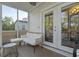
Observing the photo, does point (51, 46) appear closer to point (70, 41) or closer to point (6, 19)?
point (70, 41)

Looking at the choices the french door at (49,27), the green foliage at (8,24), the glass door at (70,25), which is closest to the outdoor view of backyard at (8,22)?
the green foliage at (8,24)

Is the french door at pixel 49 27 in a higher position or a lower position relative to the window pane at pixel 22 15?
lower

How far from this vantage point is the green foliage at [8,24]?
19.5 feet

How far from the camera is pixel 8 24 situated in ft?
20.2

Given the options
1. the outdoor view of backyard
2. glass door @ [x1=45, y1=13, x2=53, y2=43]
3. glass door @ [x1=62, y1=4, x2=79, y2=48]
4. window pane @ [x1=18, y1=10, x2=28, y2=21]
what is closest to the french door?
glass door @ [x1=45, y1=13, x2=53, y2=43]

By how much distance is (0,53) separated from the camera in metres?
3.02

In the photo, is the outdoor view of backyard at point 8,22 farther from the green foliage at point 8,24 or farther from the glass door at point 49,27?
the glass door at point 49,27

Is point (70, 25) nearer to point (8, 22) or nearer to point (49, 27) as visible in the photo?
point (49, 27)

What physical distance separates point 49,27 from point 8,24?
7.86 ft

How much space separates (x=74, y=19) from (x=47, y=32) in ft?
5.99

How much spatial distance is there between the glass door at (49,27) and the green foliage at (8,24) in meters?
2.07

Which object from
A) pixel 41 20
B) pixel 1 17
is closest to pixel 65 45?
pixel 41 20

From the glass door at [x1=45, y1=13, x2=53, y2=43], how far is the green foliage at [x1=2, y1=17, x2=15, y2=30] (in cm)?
207

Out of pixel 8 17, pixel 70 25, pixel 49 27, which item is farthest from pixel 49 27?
pixel 8 17
